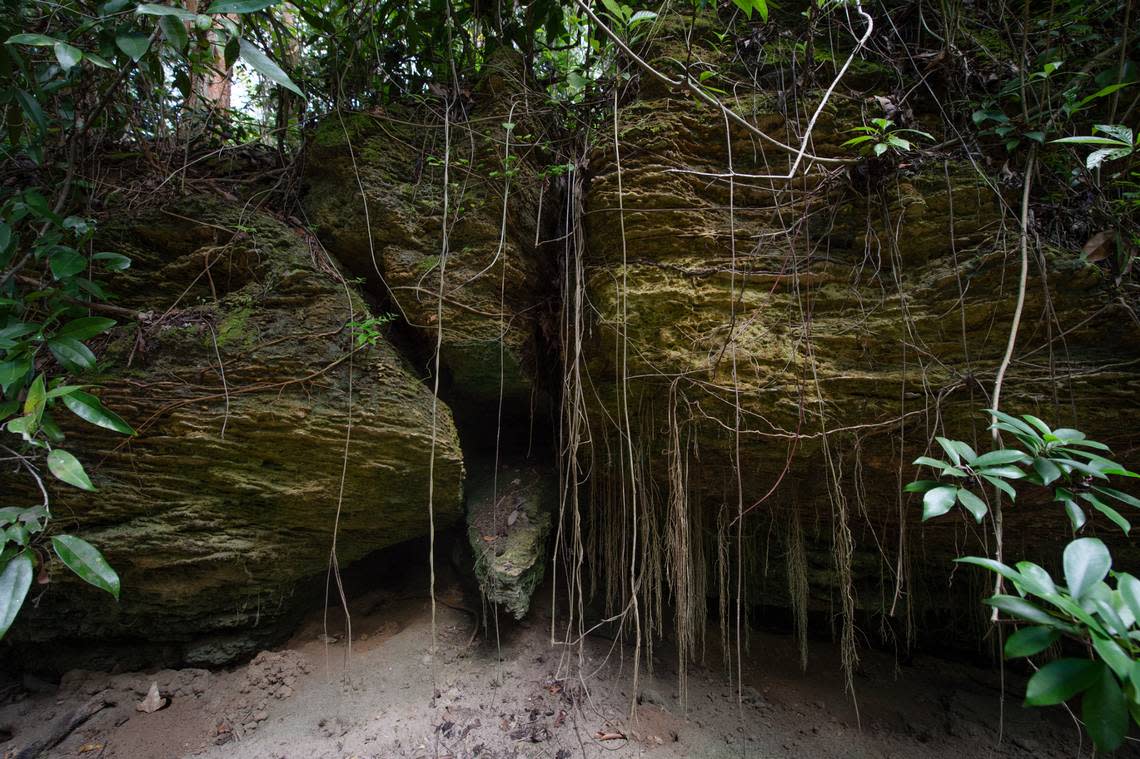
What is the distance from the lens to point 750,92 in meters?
2.02

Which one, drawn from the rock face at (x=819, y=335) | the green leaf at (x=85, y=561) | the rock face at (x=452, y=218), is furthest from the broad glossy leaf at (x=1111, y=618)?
the green leaf at (x=85, y=561)

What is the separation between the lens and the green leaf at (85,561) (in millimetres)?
1199

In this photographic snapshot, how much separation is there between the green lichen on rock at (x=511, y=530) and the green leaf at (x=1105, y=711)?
5.87ft

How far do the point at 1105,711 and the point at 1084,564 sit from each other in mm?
215

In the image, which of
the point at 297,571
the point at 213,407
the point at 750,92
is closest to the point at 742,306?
the point at 750,92

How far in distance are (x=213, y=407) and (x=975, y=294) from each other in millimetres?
2834

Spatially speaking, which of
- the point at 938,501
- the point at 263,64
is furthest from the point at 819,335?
the point at 263,64

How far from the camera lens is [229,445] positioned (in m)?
1.80

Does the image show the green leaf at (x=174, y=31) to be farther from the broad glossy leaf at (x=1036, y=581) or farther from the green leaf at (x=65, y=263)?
the broad glossy leaf at (x=1036, y=581)

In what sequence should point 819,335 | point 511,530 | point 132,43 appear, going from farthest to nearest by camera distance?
Result: point 511,530
point 819,335
point 132,43

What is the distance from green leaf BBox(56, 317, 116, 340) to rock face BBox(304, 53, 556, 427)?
0.93m

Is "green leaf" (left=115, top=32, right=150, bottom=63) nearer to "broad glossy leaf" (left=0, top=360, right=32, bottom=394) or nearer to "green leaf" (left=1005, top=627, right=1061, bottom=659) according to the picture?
"broad glossy leaf" (left=0, top=360, right=32, bottom=394)

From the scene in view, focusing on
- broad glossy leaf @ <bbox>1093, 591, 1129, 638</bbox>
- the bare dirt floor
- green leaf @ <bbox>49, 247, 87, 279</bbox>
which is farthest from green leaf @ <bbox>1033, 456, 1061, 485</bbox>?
green leaf @ <bbox>49, 247, 87, 279</bbox>

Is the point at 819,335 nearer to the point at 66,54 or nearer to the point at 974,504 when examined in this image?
the point at 974,504
